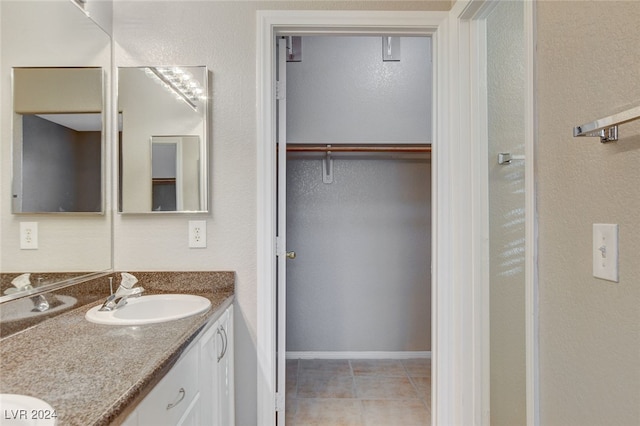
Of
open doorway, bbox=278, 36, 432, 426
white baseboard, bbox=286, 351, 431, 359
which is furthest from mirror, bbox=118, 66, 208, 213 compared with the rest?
white baseboard, bbox=286, 351, 431, 359

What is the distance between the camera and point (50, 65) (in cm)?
136

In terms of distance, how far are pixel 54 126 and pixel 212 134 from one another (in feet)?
2.03

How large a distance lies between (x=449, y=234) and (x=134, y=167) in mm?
1539

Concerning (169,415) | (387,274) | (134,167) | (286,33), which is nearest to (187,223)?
(134,167)

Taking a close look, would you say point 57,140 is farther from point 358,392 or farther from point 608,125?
point 358,392

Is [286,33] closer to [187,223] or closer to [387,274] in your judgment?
[187,223]

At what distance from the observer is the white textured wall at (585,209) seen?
0.73 metres

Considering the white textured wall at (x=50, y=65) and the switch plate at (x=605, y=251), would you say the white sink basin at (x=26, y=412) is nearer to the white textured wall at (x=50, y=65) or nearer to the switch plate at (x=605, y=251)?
the white textured wall at (x=50, y=65)

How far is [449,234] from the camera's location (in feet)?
5.54

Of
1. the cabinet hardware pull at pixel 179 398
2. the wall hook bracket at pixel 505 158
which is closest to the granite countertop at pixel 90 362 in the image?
the cabinet hardware pull at pixel 179 398

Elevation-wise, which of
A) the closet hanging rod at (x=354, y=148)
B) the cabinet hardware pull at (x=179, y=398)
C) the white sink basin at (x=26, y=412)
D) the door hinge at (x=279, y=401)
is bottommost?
the door hinge at (x=279, y=401)

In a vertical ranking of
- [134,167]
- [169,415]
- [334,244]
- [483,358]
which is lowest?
[483,358]

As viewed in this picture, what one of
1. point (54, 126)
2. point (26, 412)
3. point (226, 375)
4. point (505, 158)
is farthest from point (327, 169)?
point (26, 412)

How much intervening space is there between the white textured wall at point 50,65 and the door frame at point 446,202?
73 centimetres
